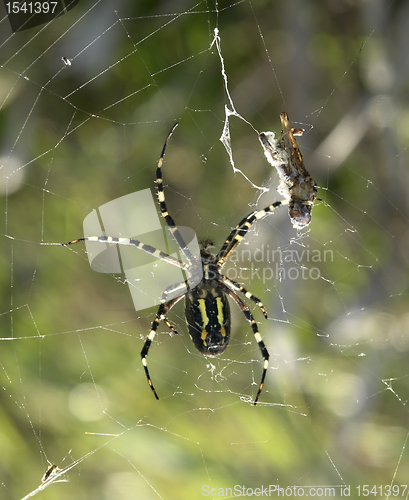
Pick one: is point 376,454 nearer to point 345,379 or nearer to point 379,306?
point 345,379

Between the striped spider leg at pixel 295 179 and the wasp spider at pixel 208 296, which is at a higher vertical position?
the striped spider leg at pixel 295 179

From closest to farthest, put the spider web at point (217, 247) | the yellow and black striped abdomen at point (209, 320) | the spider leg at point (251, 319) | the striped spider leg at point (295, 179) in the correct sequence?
1. the striped spider leg at point (295, 179)
2. the yellow and black striped abdomen at point (209, 320)
3. the spider leg at point (251, 319)
4. the spider web at point (217, 247)

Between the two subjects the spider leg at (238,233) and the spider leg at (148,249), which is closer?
the spider leg at (238,233)

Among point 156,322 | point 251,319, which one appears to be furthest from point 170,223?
point 251,319

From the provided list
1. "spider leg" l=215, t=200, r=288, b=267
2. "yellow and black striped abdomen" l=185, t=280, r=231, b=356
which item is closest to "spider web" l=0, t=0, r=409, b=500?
"spider leg" l=215, t=200, r=288, b=267

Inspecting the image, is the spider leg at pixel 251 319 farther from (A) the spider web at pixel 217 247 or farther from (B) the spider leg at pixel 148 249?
(A) the spider web at pixel 217 247

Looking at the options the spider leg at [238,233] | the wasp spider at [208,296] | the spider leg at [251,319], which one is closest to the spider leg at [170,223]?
the wasp spider at [208,296]

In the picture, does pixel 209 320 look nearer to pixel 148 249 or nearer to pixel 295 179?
pixel 148 249
